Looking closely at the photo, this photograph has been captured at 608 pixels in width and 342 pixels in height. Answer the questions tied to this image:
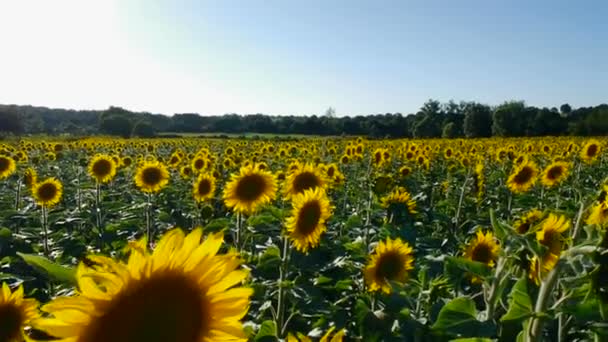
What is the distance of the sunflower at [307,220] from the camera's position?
4.58m

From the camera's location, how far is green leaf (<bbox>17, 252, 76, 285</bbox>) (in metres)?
1.09

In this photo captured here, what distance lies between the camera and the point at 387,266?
168 inches

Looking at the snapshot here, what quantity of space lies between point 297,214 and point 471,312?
274 cm

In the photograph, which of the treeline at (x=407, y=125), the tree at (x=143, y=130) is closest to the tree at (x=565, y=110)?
the treeline at (x=407, y=125)

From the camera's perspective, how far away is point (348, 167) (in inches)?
606

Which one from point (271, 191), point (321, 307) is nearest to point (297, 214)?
point (321, 307)

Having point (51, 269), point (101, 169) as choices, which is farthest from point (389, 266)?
point (101, 169)

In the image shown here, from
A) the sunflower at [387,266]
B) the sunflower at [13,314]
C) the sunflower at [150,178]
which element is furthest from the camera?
the sunflower at [150,178]

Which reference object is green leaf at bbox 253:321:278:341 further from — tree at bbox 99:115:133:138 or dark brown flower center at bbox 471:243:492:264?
tree at bbox 99:115:133:138

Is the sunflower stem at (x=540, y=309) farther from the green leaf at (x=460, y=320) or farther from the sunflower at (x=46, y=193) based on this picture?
the sunflower at (x=46, y=193)

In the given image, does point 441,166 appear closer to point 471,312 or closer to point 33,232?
point 33,232

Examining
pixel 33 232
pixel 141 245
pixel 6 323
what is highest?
pixel 141 245

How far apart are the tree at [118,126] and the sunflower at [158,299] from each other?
4932 cm

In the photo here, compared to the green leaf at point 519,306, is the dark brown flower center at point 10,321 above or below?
below
